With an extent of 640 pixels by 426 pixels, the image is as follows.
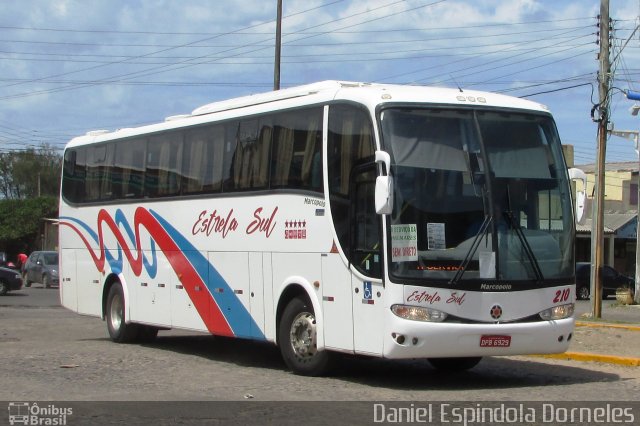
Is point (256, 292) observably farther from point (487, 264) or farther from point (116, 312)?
point (116, 312)

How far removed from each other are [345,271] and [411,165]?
1568mm

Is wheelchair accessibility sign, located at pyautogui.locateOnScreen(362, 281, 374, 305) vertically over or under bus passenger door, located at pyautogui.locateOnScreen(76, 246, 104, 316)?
over

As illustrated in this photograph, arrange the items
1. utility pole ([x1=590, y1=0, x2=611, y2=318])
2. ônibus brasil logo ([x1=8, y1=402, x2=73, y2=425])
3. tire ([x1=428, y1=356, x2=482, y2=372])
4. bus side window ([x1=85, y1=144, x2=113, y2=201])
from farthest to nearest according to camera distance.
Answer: utility pole ([x1=590, y1=0, x2=611, y2=318]), bus side window ([x1=85, y1=144, x2=113, y2=201]), tire ([x1=428, y1=356, x2=482, y2=372]), ônibus brasil logo ([x1=8, y1=402, x2=73, y2=425])

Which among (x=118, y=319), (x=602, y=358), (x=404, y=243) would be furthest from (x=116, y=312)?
(x=602, y=358)

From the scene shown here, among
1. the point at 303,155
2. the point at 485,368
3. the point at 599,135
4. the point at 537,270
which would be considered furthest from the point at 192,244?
the point at 599,135

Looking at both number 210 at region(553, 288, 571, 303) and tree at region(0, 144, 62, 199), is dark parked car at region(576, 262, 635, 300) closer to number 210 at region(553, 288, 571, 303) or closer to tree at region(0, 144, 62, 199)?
number 210 at region(553, 288, 571, 303)

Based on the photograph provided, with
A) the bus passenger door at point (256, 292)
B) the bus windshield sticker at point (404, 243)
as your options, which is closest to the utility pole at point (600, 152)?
the bus passenger door at point (256, 292)

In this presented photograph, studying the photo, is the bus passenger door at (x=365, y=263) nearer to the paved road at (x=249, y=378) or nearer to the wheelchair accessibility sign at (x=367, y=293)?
the wheelchair accessibility sign at (x=367, y=293)

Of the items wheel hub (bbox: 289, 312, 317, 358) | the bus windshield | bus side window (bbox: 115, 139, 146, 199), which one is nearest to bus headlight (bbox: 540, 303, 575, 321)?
the bus windshield

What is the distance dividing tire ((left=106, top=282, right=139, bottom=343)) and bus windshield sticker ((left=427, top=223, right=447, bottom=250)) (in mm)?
7991

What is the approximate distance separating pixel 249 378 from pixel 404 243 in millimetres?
2981

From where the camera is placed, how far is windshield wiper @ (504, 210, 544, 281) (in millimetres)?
11336

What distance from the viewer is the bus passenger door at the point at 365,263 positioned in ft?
36.3

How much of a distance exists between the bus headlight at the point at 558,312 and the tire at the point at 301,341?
Answer: 2.69 meters
